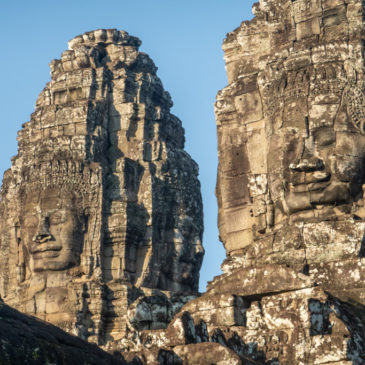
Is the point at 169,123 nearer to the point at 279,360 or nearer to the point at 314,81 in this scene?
the point at 314,81

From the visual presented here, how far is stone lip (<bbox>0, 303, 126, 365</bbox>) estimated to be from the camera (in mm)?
12016

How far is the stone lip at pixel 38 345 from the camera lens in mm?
12016

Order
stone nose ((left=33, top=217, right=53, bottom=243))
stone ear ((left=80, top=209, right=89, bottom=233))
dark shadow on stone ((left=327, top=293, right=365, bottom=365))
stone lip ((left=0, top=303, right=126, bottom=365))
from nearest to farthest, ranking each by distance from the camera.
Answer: stone lip ((left=0, top=303, right=126, bottom=365)), dark shadow on stone ((left=327, top=293, right=365, bottom=365)), stone nose ((left=33, top=217, right=53, bottom=243)), stone ear ((left=80, top=209, right=89, bottom=233))

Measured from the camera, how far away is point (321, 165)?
2105cm

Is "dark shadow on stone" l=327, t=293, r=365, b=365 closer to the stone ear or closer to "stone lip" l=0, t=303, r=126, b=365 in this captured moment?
"stone lip" l=0, t=303, r=126, b=365

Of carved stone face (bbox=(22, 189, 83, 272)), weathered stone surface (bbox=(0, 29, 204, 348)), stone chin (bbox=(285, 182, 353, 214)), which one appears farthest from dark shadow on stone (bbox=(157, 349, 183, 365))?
carved stone face (bbox=(22, 189, 83, 272))

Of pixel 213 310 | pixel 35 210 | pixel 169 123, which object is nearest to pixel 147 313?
pixel 213 310

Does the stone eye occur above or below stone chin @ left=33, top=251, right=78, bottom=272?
above

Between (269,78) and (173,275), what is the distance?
66.4 ft

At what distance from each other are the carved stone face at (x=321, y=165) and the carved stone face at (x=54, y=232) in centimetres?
2005

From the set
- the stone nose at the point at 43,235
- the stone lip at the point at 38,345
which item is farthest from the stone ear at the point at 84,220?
the stone lip at the point at 38,345

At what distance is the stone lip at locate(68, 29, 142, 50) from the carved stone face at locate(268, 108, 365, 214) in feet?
90.3

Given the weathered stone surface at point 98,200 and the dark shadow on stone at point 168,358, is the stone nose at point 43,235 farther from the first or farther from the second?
the dark shadow on stone at point 168,358

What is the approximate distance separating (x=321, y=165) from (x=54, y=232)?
2126 centimetres
